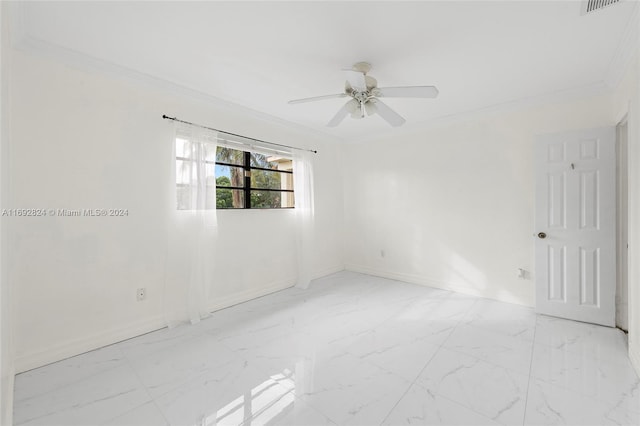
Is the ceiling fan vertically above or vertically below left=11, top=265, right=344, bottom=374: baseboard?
above

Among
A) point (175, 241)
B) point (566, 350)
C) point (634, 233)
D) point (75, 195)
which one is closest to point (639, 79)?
point (634, 233)

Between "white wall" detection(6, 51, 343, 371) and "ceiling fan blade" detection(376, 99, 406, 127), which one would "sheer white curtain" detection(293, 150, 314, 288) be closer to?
"white wall" detection(6, 51, 343, 371)

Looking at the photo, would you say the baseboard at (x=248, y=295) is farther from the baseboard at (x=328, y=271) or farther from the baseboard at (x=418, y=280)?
the baseboard at (x=418, y=280)

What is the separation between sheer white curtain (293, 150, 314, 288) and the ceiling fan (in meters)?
1.36

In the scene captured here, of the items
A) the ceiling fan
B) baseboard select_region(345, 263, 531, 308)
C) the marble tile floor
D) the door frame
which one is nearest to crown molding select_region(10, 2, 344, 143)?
the ceiling fan

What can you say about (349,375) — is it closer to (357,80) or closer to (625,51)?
(357,80)

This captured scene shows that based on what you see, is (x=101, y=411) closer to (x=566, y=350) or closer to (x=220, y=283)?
(x=220, y=283)

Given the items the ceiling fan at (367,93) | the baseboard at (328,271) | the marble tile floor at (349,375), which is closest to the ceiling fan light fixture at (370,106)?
the ceiling fan at (367,93)

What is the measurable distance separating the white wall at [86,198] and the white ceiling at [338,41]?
0.97ft

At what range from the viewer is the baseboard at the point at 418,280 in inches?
138

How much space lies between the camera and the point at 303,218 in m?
3.96

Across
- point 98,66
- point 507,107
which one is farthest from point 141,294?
point 507,107

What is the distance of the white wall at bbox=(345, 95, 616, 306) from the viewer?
10.3ft

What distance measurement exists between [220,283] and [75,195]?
→ 158cm
